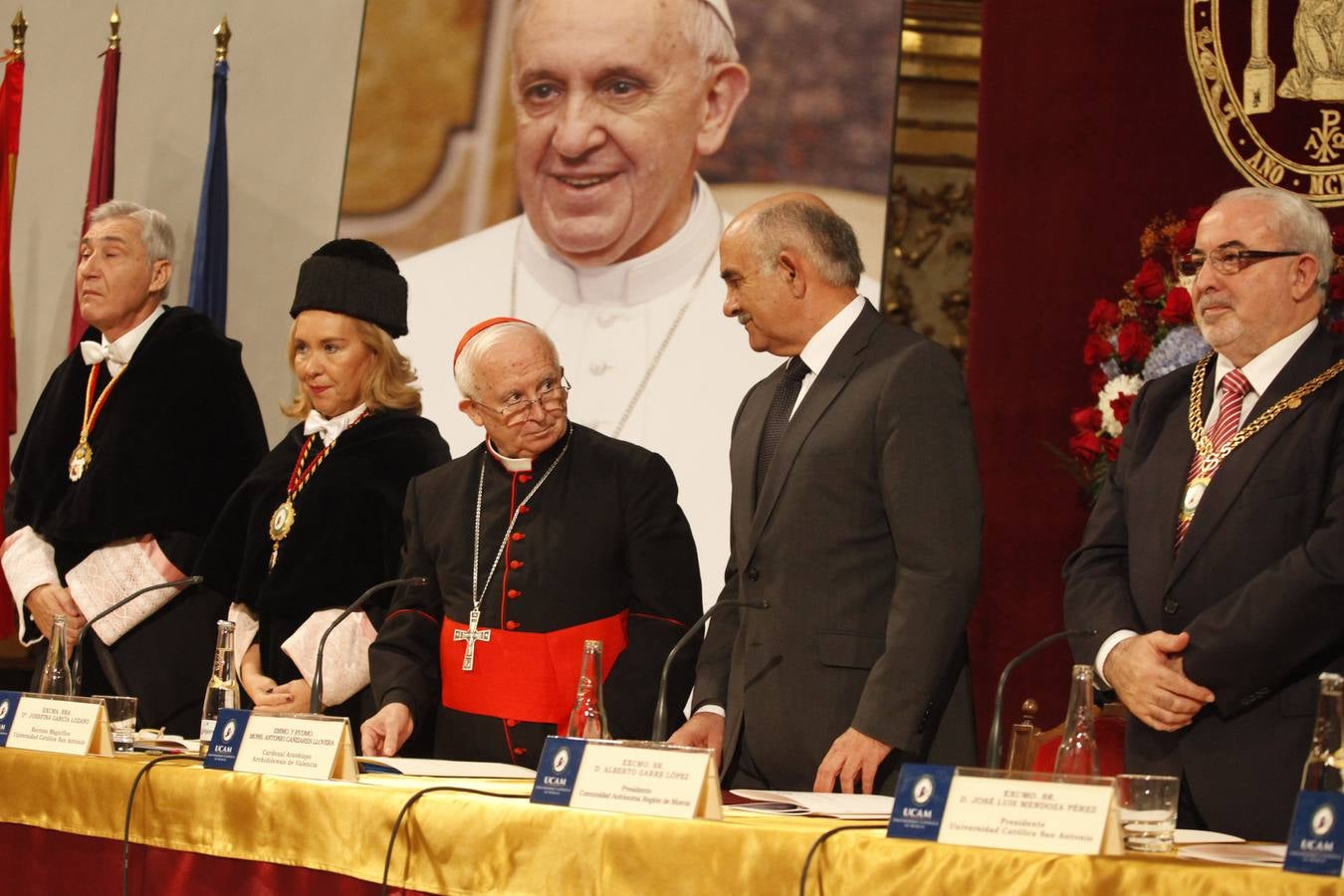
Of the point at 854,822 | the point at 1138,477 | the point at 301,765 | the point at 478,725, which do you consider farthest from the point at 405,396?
the point at 854,822

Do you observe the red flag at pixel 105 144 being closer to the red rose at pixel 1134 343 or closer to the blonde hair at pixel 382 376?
the blonde hair at pixel 382 376

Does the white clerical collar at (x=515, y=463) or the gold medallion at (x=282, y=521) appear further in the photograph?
the gold medallion at (x=282, y=521)

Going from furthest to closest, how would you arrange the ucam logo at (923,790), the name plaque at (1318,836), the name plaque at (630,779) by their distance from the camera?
1. the name plaque at (630,779)
2. the ucam logo at (923,790)
3. the name plaque at (1318,836)

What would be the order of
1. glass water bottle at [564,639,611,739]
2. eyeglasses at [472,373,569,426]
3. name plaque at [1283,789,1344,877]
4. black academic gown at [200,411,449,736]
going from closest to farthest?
name plaque at [1283,789,1344,877], glass water bottle at [564,639,611,739], eyeglasses at [472,373,569,426], black academic gown at [200,411,449,736]

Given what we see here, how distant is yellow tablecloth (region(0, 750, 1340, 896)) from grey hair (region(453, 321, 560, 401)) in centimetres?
96

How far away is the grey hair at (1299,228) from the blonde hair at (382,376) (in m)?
1.88

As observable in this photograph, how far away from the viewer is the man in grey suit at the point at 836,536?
2.59 m

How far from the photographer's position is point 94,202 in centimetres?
545

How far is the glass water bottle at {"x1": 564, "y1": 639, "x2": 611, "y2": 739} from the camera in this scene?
7.53 feet

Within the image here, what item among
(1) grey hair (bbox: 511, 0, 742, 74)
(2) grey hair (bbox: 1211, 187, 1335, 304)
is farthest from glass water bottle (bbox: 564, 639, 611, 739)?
(1) grey hair (bbox: 511, 0, 742, 74)

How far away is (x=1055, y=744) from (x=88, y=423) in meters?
2.48

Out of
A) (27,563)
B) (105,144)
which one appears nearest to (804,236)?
(27,563)

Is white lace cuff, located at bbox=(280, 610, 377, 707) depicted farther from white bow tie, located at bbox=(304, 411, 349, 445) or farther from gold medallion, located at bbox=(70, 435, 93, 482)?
gold medallion, located at bbox=(70, 435, 93, 482)

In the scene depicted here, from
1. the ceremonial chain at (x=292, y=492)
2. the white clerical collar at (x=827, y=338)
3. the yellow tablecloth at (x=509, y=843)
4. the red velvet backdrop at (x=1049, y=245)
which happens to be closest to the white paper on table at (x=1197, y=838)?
the yellow tablecloth at (x=509, y=843)
